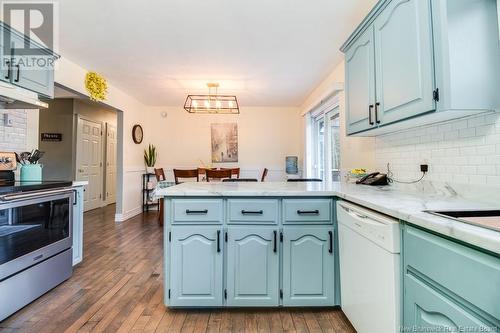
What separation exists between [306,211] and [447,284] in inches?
38.1

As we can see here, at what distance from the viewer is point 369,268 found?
4.37 ft

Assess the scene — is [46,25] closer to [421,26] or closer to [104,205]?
[421,26]

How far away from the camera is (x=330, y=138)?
4.18 metres

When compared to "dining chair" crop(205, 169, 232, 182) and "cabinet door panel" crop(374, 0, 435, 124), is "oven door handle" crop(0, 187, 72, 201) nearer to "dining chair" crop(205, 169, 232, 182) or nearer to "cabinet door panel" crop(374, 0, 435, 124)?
"dining chair" crop(205, 169, 232, 182)

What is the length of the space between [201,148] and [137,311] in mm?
Answer: 4346

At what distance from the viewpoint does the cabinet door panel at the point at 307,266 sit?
177cm

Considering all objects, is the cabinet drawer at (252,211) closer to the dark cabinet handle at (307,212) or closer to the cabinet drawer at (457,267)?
the dark cabinet handle at (307,212)

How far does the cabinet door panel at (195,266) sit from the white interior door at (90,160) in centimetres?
481

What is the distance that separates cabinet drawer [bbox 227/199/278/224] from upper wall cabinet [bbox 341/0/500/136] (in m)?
0.97

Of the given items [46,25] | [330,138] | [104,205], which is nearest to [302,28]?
[330,138]

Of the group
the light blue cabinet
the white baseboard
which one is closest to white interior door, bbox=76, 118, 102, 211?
the white baseboard

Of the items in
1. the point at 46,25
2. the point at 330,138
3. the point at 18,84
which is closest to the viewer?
the point at 18,84

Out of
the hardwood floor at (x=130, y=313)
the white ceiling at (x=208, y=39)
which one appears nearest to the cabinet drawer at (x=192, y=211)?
the hardwood floor at (x=130, y=313)

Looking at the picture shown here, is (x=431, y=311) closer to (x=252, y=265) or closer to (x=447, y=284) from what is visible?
(x=447, y=284)
